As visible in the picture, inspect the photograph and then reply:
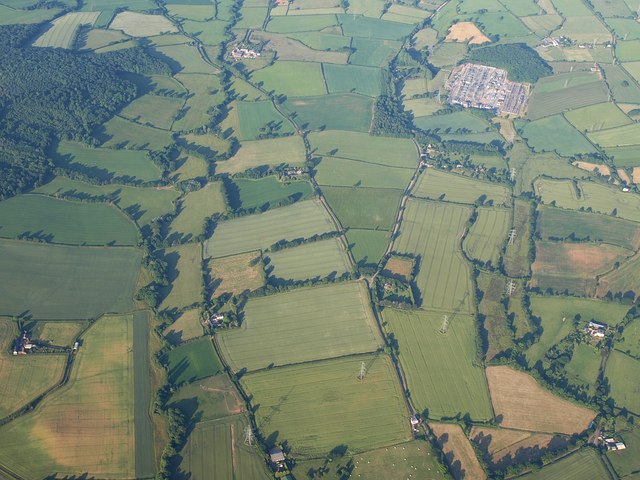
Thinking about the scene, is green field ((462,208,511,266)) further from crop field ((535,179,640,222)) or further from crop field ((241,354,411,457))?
crop field ((241,354,411,457))

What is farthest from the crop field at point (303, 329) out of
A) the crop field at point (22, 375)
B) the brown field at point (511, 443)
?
the crop field at point (22, 375)

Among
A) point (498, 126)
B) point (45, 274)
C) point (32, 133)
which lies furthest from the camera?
point (498, 126)

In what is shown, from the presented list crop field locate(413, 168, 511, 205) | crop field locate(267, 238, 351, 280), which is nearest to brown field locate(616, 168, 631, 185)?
crop field locate(413, 168, 511, 205)

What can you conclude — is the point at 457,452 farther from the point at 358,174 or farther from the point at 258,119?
the point at 258,119

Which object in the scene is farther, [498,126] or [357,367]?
[498,126]

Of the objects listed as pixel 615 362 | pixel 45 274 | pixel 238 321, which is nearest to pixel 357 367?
pixel 238 321

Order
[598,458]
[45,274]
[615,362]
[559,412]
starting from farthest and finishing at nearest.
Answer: [45,274]
[615,362]
[559,412]
[598,458]

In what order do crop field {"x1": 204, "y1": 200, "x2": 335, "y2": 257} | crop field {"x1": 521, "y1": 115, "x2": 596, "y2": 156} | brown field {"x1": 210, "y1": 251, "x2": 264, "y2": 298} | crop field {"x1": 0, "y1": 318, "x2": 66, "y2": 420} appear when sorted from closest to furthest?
crop field {"x1": 0, "y1": 318, "x2": 66, "y2": 420} < brown field {"x1": 210, "y1": 251, "x2": 264, "y2": 298} < crop field {"x1": 204, "y1": 200, "x2": 335, "y2": 257} < crop field {"x1": 521, "y1": 115, "x2": 596, "y2": 156}

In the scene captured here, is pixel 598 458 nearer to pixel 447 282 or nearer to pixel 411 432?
pixel 411 432
